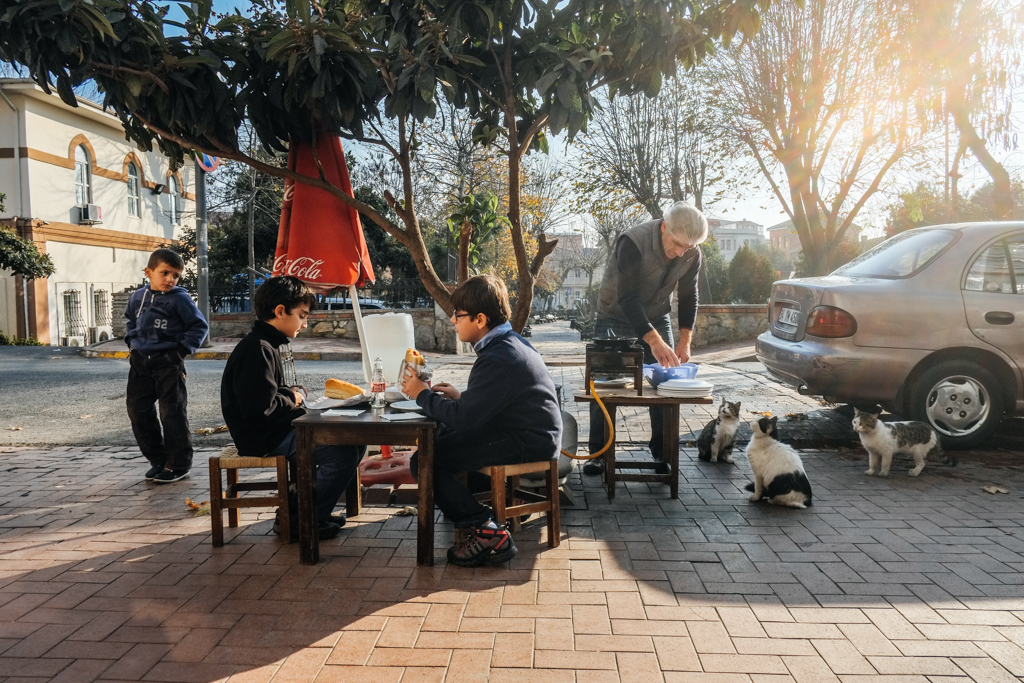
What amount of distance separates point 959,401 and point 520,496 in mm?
4163

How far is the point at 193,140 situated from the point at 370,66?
1478 mm

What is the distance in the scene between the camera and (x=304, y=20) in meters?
4.00

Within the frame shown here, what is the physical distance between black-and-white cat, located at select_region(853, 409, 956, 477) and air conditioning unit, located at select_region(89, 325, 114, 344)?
74.3 ft

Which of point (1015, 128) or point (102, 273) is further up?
point (1015, 128)

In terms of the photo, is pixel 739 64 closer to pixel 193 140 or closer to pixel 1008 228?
pixel 1008 228

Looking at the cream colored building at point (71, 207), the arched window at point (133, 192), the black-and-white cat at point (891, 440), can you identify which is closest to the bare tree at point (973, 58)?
the black-and-white cat at point (891, 440)

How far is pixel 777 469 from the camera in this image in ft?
14.6

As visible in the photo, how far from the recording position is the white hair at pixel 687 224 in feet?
15.4

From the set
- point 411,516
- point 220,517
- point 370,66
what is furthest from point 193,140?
point 411,516

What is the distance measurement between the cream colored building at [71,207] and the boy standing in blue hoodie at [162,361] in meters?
17.5

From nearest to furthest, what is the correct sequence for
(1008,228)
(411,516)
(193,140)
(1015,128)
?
(411,516) → (193,140) → (1008,228) → (1015,128)

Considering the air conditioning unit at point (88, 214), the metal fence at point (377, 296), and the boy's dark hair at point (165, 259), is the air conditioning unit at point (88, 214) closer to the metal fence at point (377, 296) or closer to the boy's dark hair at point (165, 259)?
the metal fence at point (377, 296)

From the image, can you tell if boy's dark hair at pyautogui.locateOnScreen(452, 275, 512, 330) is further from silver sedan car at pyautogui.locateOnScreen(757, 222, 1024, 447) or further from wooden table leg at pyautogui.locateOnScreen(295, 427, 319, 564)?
silver sedan car at pyautogui.locateOnScreen(757, 222, 1024, 447)

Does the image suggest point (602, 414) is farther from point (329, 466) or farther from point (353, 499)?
point (329, 466)
